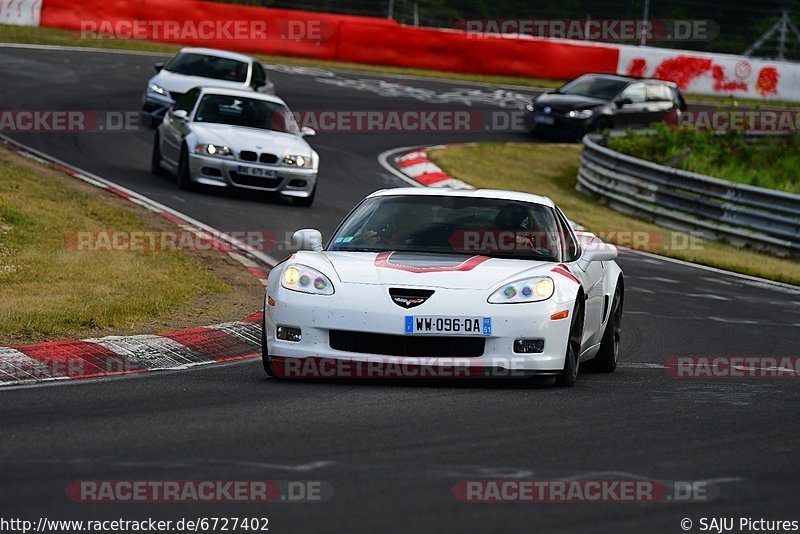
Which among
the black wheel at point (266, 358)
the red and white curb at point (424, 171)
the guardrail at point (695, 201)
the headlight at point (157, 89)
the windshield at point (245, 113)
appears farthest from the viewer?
the headlight at point (157, 89)

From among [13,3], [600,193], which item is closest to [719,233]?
[600,193]

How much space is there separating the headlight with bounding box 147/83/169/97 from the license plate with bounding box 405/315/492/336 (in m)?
16.9

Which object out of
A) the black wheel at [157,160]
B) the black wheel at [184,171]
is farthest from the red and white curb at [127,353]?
the black wheel at [157,160]

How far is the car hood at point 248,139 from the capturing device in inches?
733

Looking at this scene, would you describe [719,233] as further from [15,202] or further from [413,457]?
[413,457]

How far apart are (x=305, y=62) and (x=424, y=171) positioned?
13174 millimetres

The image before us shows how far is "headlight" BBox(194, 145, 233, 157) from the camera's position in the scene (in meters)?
18.6

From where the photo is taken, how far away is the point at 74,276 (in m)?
11.7

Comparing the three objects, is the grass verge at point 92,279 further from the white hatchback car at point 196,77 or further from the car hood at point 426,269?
the white hatchback car at point 196,77

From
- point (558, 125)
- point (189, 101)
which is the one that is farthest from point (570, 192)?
point (189, 101)

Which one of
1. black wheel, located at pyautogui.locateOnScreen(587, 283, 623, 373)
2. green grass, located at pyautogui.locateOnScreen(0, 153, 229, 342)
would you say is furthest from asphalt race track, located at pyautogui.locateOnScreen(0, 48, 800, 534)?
green grass, located at pyautogui.locateOnScreen(0, 153, 229, 342)

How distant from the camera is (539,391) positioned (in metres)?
8.20

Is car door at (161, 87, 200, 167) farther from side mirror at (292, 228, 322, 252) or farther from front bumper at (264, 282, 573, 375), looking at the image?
front bumper at (264, 282, 573, 375)

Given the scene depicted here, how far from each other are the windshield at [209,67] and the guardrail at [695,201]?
20.6ft
